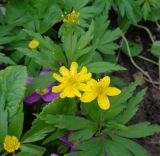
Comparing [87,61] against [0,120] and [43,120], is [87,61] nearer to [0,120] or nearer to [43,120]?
[43,120]

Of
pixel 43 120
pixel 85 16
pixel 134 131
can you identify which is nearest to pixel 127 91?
pixel 134 131

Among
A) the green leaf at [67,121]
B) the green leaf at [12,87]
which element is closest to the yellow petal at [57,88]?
the green leaf at [67,121]

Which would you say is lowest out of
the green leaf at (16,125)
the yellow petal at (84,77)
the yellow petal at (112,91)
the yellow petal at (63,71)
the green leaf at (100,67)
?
the green leaf at (16,125)

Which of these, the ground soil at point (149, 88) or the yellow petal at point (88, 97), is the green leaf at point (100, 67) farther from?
the ground soil at point (149, 88)

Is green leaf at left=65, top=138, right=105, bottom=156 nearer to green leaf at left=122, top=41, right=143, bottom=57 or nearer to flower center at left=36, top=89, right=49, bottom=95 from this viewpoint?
flower center at left=36, top=89, right=49, bottom=95

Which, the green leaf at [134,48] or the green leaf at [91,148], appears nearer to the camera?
the green leaf at [91,148]

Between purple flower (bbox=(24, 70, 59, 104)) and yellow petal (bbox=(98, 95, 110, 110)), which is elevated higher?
purple flower (bbox=(24, 70, 59, 104))

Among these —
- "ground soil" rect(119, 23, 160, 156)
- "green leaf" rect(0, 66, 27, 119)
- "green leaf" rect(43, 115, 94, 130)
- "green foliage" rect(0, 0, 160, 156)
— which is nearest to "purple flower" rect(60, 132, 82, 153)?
"green foliage" rect(0, 0, 160, 156)
